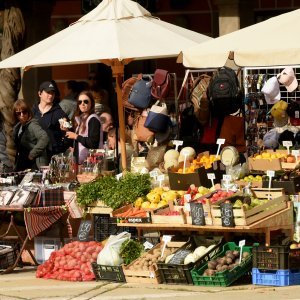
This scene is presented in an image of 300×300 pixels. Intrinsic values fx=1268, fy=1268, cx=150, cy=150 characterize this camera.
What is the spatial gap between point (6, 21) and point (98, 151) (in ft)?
15.3

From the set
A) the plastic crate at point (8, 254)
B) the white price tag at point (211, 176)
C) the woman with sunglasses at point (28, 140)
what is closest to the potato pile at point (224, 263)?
the white price tag at point (211, 176)

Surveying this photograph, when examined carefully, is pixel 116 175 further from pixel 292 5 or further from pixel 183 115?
pixel 292 5

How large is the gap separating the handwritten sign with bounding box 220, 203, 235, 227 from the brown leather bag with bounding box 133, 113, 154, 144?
3.08 metres

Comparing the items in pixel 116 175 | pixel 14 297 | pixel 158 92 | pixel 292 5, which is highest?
pixel 292 5

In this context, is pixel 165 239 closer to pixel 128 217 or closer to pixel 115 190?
pixel 128 217

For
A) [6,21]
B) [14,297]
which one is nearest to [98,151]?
[14,297]

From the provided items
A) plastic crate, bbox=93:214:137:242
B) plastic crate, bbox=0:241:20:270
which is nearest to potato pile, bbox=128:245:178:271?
plastic crate, bbox=93:214:137:242

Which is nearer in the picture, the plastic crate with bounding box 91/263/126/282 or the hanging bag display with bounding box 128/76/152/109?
the plastic crate with bounding box 91/263/126/282

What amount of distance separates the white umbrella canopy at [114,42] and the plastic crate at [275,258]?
2.98 meters

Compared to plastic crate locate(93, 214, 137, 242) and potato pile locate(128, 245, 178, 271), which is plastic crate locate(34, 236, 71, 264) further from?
potato pile locate(128, 245, 178, 271)

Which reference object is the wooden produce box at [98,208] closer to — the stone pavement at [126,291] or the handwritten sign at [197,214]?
the stone pavement at [126,291]

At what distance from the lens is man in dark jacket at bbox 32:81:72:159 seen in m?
16.6

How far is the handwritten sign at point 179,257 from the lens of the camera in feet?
42.3

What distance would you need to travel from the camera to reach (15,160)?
1664cm
